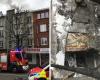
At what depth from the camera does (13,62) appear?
23.5 metres

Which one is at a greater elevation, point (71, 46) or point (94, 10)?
point (94, 10)

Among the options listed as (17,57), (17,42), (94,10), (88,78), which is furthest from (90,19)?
(17,42)

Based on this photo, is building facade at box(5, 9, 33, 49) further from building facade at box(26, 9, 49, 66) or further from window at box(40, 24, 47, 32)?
window at box(40, 24, 47, 32)

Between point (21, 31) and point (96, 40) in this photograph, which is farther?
point (21, 31)

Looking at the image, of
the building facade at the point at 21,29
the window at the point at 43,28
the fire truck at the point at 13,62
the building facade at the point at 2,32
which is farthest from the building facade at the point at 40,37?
the fire truck at the point at 13,62

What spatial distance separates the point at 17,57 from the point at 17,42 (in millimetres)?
13920

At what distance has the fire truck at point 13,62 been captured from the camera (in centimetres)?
2342

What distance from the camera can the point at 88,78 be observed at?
293 centimetres

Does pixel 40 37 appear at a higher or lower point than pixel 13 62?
higher

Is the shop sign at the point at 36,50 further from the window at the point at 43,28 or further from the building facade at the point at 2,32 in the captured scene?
the building facade at the point at 2,32

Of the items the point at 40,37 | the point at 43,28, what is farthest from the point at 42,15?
the point at 40,37

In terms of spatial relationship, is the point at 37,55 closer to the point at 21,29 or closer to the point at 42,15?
the point at 21,29

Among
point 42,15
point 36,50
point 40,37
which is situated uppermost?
point 42,15

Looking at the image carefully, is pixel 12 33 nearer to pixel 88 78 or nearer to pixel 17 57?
pixel 17 57
